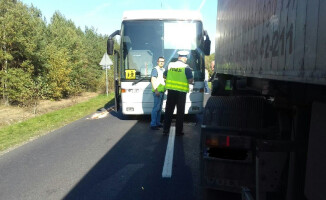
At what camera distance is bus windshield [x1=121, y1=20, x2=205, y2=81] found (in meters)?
9.62

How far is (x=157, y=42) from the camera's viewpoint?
383 inches

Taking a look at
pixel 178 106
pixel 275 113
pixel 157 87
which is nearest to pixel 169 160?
pixel 178 106

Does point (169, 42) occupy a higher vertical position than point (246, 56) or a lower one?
higher

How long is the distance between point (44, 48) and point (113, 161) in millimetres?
18422

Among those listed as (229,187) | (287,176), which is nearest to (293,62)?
(287,176)

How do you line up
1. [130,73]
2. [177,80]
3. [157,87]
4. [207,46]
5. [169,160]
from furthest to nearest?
[130,73]
[207,46]
[157,87]
[177,80]
[169,160]

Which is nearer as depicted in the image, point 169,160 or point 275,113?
point 275,113

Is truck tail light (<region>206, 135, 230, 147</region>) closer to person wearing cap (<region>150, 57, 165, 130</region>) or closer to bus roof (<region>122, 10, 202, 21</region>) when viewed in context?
person wearing cap (<region>150, 57, 165, 130</region>)

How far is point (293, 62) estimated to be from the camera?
1834 mm

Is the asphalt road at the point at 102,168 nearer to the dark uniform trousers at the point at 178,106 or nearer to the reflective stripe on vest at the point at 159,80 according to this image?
the dark uniform trousers at the point at 178,106

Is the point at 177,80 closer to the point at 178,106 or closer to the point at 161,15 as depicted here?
the point at 178,106

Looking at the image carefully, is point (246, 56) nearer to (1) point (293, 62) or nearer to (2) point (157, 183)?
Answer: (1) point (293, 62)

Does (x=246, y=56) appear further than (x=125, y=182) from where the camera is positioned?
No

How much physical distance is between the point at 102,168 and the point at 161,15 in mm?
5931
